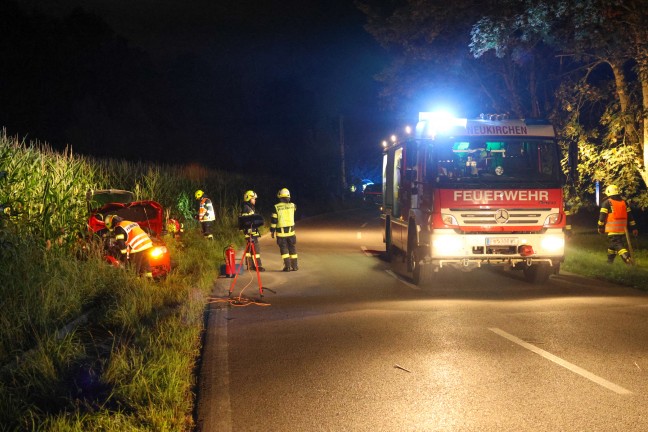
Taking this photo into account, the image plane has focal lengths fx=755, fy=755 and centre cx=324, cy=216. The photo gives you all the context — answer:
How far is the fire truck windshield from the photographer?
496 inches

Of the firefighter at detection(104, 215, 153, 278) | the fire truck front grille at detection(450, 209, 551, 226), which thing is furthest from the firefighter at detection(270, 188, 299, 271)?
the fire truck front grille at detection(450, 209, 551, 226)

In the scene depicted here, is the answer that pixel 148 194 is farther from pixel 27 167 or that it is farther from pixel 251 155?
pixel 251 155

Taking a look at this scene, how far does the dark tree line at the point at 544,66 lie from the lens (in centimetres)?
1681

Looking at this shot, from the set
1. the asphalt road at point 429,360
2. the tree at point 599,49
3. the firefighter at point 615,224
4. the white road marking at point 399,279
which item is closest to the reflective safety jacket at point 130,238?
the asphalt road at point 429,360

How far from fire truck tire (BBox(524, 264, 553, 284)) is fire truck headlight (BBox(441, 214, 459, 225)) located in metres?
2.09

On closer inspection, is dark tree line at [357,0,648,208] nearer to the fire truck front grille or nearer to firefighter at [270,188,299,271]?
the fire truck front grille

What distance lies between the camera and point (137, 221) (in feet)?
50.4

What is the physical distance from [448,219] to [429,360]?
17.2 feet

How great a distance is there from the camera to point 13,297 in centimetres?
898

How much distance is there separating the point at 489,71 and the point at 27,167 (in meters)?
19.0

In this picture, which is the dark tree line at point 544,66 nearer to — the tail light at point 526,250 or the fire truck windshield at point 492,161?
the fire truck windshield at point 492,161

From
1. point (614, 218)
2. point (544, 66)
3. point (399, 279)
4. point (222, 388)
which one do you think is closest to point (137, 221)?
point (399, 279)

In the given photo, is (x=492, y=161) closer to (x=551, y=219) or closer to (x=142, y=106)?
(x=551, y=219)

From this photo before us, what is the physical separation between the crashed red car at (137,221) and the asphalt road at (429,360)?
1113 millimetres
